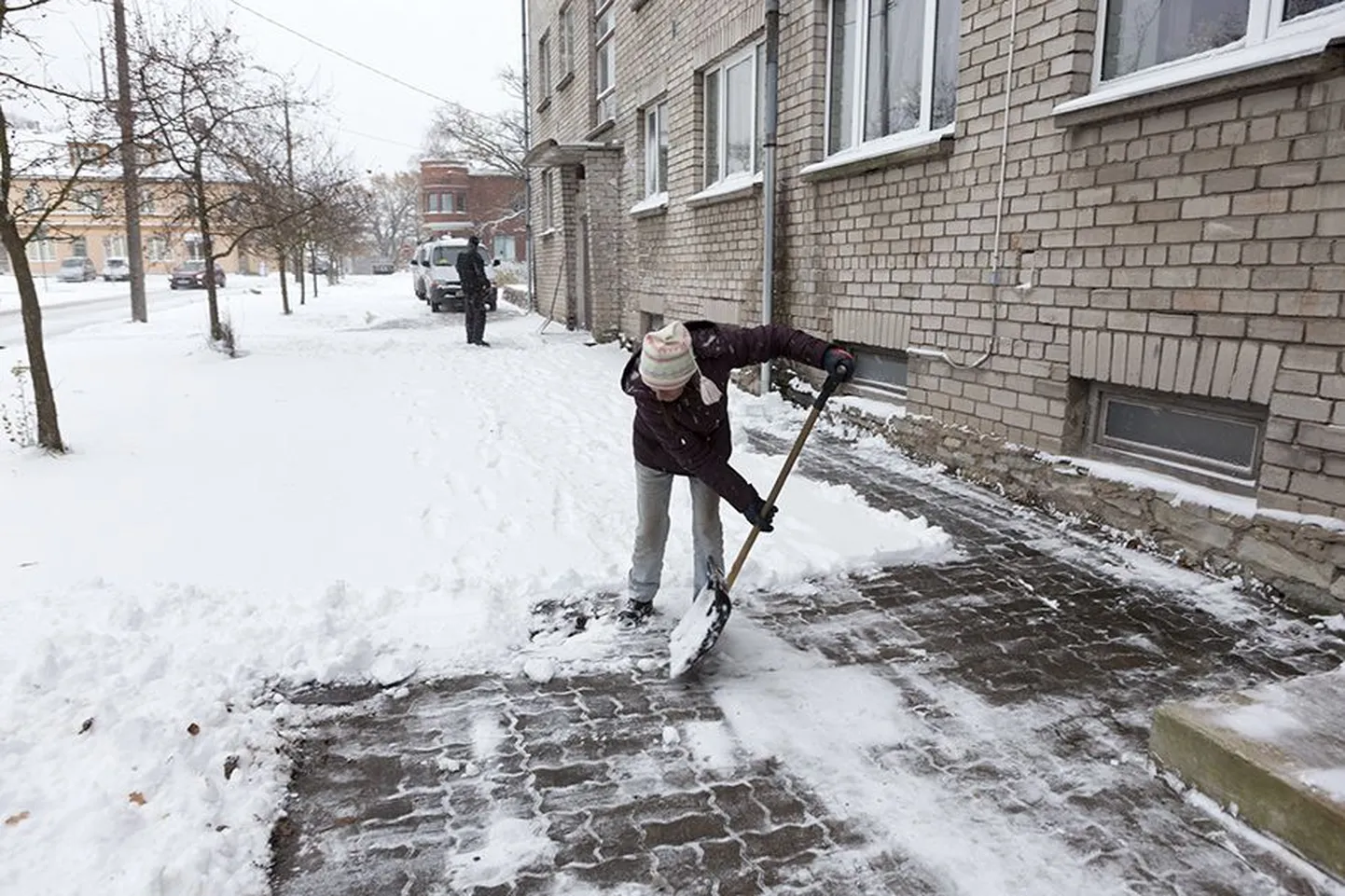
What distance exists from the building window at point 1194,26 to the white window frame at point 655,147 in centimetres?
743

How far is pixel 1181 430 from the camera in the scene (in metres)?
4.46

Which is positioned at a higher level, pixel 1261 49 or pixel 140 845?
pixel 1261 49

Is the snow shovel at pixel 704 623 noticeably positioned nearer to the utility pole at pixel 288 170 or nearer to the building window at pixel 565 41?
the utility pole at pixel 288 170

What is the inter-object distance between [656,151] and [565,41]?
6184 millimetres

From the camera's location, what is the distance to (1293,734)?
2.48 meters

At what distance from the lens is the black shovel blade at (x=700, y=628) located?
325cm

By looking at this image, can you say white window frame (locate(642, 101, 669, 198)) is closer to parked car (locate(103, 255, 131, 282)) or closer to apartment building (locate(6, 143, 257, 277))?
apartment building (locate(6, 143, 257, 277))

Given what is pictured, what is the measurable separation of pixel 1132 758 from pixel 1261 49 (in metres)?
3.02

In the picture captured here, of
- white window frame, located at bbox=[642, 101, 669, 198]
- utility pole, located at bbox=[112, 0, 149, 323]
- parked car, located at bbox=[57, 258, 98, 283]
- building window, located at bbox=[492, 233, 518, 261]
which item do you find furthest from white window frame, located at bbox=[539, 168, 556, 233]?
parked car, located at bbox=[57, 258, 98, 283]

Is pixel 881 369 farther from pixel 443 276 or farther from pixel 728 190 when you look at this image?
pixel 443 276

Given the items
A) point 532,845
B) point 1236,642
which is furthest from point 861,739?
point 1236,642

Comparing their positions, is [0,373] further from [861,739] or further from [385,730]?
[861,739]

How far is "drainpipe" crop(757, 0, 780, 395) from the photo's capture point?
798 cm

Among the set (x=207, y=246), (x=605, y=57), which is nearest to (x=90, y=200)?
(x=207, y=246)
